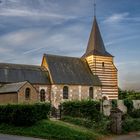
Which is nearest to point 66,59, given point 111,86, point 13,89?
point 111,86

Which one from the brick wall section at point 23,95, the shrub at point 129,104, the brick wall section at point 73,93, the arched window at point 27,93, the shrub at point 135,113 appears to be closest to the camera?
the brick wall section at point 23,95

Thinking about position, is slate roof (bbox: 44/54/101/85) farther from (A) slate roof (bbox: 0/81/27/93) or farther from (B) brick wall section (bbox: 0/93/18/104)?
(B) brick wall section (bbox: 0/93/18/104)

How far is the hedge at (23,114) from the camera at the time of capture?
1041 inches

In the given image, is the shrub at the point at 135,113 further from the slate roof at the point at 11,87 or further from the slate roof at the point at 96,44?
the slate roof at the point at 96,44

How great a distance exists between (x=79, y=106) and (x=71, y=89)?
15377mm

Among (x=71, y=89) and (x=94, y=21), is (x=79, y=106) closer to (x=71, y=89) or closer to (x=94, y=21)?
(x=71, y=89)

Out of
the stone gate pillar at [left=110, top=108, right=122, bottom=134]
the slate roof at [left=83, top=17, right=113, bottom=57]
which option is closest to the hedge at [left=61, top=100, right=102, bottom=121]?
the stone gate pillar at [left=110, top=108, right=122, bottom=134]

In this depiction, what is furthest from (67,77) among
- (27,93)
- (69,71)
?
(27,93)

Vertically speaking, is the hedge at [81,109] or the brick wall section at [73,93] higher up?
the brick wall section at [73,93]

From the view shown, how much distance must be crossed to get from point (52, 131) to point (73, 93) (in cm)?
2291

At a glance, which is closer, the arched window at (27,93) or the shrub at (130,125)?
the shrub at (130,125)

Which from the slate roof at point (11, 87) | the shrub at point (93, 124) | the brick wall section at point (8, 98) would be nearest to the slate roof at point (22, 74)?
the slate roof at point (11, 87)

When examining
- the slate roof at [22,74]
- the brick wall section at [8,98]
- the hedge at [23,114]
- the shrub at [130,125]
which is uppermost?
the slate roof at [22,74]

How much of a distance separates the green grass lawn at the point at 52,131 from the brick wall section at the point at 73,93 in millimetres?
18616
